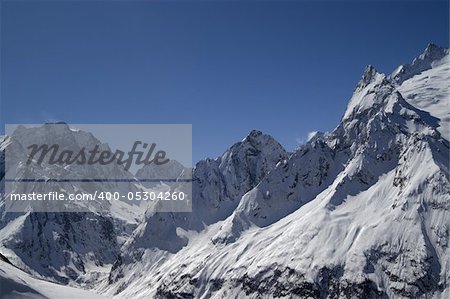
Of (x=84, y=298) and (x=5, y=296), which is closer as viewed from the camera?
(x=5, y=296)

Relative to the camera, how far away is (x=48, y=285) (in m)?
62.0

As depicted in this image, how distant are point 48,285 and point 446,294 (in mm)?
179779

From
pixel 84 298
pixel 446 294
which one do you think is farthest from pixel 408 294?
pixel 84 298

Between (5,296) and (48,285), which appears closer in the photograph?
(5,296)

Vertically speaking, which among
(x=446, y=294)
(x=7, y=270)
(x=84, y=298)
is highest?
(x=7, y=270)

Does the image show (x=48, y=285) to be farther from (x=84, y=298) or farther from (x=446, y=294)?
(x=446, y=294)

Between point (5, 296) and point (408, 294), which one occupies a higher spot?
point (5, 296)

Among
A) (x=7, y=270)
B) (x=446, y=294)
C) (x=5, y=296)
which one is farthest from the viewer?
(x=446, y=294)

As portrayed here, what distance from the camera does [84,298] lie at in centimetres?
6009

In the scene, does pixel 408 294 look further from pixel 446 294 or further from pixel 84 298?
pixel 84 298

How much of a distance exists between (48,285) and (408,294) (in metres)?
177

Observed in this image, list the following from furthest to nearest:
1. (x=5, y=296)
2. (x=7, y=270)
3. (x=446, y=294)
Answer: (x=446, y=294) → (x=7, y=270) → (x=5, y=296)

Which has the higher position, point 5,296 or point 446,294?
point 5,296

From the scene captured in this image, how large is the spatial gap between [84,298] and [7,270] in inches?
408
